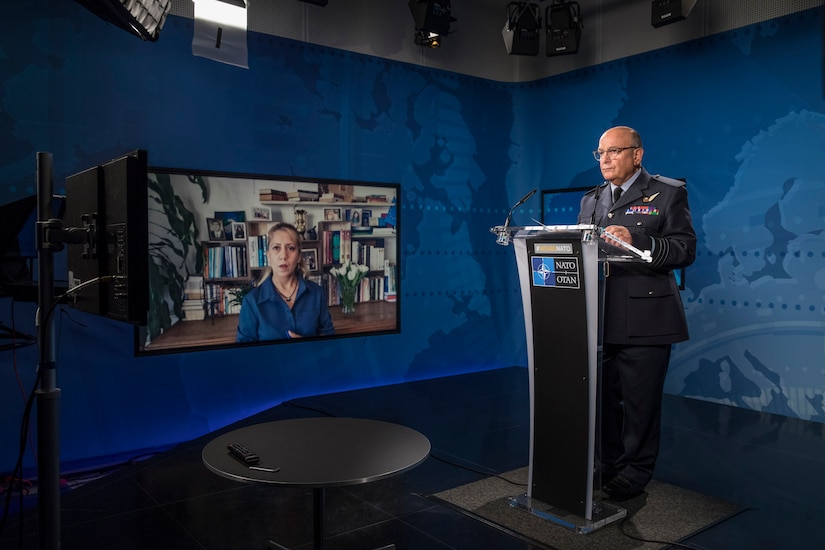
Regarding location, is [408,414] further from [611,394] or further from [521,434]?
[611,394]

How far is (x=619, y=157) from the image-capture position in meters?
2.87

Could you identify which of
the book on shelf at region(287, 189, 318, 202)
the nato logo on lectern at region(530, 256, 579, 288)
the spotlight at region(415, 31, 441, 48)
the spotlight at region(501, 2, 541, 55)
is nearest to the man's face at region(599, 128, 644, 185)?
the nato logo on lectern at region(530, 256, 579, 288)

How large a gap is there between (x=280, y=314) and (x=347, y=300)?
1.80 feet

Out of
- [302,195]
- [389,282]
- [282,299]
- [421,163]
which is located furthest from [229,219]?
[421,163]

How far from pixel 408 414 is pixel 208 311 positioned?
1.50 metres

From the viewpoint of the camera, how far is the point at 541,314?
2676 mm

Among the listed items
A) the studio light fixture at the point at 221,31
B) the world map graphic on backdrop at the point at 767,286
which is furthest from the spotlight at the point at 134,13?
the world map graphic on backdrop at the point at 767,286

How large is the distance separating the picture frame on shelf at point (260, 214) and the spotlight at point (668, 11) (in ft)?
10.2

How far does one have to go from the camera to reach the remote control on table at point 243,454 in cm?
177

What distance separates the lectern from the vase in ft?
7.80

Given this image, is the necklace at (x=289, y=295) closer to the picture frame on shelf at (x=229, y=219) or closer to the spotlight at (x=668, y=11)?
the picture frame on shelf at (x=229, y=219)

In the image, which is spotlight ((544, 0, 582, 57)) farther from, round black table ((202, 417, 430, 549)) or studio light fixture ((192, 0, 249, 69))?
round black table ((202, 417, 430, 549))

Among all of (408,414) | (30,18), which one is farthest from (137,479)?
(30,18)

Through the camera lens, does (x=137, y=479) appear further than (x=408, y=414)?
No
